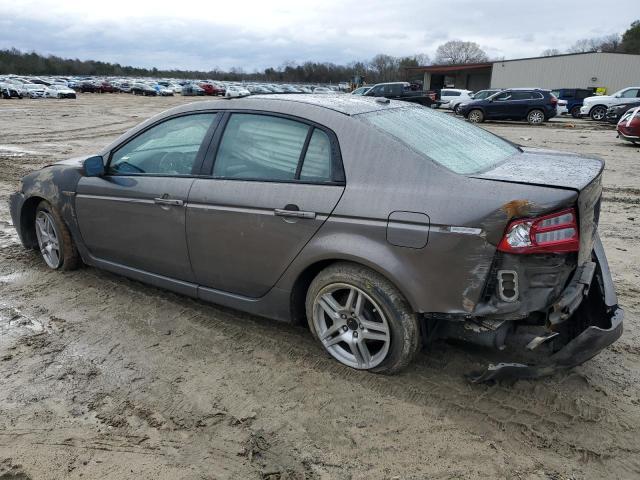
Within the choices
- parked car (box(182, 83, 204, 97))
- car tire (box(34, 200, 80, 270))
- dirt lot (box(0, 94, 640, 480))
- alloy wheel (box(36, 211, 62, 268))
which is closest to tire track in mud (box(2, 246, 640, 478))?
dirt lot (box(0, 94, 640, 480))

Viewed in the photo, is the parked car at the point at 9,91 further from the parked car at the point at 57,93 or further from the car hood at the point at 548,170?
the car hood at the point at 548,170

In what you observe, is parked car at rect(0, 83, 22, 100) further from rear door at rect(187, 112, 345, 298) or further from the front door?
rear door at rect(187, 112, 345, 298)

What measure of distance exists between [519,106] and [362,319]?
900 inches

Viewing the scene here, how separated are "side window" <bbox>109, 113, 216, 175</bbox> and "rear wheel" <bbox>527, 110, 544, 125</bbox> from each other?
22.5 m

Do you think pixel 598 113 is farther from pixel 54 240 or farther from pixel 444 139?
pixel 54 240

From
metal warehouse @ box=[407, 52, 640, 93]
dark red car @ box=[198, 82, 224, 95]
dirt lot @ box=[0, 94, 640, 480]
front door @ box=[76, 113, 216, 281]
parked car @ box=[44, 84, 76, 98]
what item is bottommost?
dirt lot @ box=[0, 94, 640, 480]

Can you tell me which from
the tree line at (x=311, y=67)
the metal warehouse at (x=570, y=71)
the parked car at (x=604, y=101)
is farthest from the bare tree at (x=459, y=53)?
the parked car at (x=604, y=101)

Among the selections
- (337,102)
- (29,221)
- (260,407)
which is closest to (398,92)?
(29,221)

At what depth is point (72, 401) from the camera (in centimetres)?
290

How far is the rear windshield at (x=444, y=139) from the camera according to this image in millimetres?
2893

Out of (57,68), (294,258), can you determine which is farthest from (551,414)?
(57,68)

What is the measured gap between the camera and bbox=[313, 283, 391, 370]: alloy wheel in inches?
116

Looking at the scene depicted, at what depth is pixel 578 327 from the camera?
2883 mm

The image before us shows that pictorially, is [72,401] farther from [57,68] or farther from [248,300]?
[57,68]
